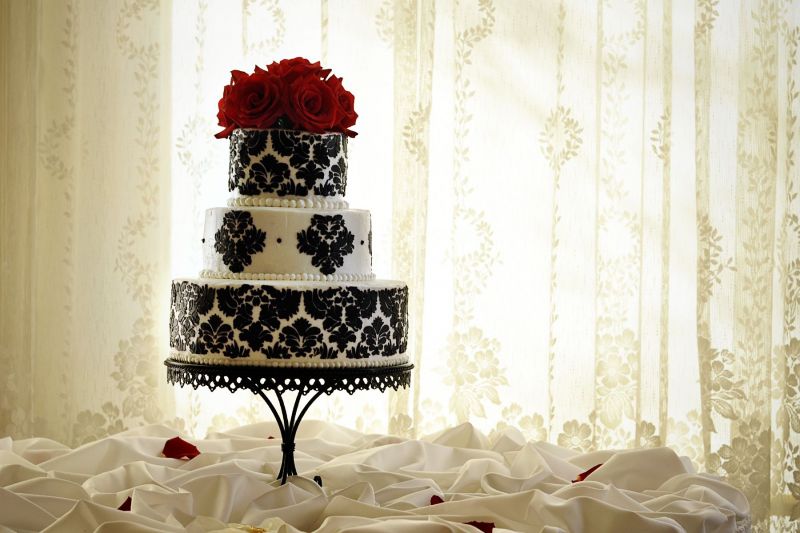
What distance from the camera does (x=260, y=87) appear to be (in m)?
2.05

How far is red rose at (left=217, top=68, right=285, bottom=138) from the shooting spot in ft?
6.70

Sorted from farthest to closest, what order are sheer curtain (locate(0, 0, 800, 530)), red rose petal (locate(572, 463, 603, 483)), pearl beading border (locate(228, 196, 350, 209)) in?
sheer curtain (locate(0, 0, 800, 530)) < red rose petal (locate(572, 463, 603, 483)) < pearl beading border (locate(228, 196, 350, 209))

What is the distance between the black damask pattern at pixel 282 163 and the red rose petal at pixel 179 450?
26.5 inches

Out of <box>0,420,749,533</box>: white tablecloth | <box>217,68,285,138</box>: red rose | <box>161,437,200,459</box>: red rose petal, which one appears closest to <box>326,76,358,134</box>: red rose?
<box>217,68,285,138</box>: red rose

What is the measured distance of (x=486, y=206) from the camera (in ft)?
10.4

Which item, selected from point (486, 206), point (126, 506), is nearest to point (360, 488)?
point (126, 506)

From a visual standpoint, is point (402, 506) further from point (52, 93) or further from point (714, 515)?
point (52, 93)

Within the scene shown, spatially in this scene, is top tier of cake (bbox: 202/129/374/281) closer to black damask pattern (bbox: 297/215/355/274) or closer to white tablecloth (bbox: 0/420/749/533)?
black damask pattern (bbox: 297/215/355/274)

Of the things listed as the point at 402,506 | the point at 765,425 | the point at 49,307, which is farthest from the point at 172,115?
the point at 765,425

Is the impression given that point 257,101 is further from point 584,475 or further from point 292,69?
point 584,475

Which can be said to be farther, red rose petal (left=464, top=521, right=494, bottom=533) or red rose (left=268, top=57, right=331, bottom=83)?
red rose (left=268, top=57, right=331, bottom=83)

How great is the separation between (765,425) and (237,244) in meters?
1.86

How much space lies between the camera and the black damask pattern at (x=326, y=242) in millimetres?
2008

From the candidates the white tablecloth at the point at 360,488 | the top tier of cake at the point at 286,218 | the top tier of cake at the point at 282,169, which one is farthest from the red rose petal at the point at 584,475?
the top tier of cake at the point at 282,169
